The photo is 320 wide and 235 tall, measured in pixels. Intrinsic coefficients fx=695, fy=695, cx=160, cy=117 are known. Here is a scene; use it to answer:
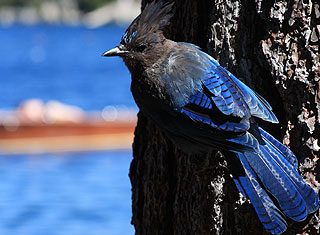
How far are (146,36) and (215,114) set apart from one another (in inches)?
13.8

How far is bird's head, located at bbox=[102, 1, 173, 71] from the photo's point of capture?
213 cm

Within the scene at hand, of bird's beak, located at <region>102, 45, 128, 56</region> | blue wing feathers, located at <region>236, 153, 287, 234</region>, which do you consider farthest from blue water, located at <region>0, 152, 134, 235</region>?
blue wing feathers, located at <region>236, 153, 287, 234</region>

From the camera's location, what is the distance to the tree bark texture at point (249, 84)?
2164 millimetres

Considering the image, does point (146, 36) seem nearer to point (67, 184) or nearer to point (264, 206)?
point (264, 206)


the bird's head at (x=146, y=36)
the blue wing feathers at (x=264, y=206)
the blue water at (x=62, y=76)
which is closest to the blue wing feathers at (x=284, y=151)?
the blue wing feathers at (x=264, y=206)

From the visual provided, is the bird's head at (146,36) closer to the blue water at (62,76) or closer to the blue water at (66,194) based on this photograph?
the blue water at (66,194)

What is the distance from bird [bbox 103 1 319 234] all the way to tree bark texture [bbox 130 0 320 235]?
0.37 ft

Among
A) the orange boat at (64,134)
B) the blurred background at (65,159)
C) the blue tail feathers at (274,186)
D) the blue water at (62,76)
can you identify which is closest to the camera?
the blue tail feathers at (274,186)

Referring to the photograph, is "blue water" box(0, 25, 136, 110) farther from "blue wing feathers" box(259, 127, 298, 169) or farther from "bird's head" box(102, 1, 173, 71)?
"blue wing feathers" box(259, 127, 298, 169)

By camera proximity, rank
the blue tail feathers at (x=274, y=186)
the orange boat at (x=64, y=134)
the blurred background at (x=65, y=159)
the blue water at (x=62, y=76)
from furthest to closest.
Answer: the blue water at (x=62, y=76) < the orange boat at (x=64, y=134) < the blurred background at (x=65, y=159) < the blue tail feathers at (x=274, y=186)

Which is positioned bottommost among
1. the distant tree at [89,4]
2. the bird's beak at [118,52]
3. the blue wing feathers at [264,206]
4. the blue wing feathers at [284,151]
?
the distant tree at [89,4]

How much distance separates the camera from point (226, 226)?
7.50ft

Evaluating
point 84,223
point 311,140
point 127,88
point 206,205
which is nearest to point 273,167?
point 311,140

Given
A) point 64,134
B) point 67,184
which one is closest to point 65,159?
point 64,134
